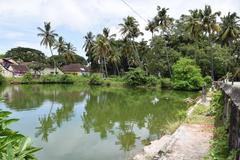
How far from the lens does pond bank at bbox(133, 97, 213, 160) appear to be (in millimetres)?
7943

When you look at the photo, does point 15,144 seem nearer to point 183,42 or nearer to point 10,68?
point 183,42

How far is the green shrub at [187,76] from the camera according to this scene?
42562 millimetres

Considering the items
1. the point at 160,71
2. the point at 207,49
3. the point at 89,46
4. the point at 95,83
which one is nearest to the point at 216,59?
the point at 207,49

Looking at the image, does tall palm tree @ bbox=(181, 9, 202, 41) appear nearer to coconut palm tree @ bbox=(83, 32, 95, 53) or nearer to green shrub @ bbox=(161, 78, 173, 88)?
green shrub @ bbox=(161, 78, 173, 88)

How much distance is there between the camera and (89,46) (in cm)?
6203

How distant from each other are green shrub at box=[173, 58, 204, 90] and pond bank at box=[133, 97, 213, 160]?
2959 centimetres

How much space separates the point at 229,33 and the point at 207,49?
4.40 m

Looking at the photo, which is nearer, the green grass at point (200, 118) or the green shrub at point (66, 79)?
the green grass at point (200, 118)

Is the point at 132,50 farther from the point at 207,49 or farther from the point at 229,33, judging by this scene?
the point at 229,33

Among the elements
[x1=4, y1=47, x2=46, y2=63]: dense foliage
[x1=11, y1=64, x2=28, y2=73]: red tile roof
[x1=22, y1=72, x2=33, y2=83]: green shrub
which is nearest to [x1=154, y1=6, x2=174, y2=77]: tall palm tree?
[x1=22, y1=72, x2=33, y2=83]: green shrub

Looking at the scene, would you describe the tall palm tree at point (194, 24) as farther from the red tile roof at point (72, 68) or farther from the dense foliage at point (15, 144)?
the dense foliage at point (15, 144)

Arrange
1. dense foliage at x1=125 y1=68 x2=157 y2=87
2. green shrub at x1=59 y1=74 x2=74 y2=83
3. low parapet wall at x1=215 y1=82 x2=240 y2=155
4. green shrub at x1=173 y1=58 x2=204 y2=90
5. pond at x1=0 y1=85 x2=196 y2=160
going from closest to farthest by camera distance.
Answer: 1. low parapet wall at x1=215 y1=82 x2=240 y2=155
2. pond at x1=0 y1=85 x2=196 y2=160
3. green shrub at x1=173 y1=58 x2=204 y2=90
4. dense foliage at x1=125 y1=68 x2=157 y2=87
5. green shrub at x1=59 y1=74 x2=74 y2=83

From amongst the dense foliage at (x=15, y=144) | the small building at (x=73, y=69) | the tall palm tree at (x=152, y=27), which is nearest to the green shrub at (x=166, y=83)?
the tall palm tree at (x=152, y=27)

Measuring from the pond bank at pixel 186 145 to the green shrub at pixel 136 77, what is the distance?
3503 centimetres
